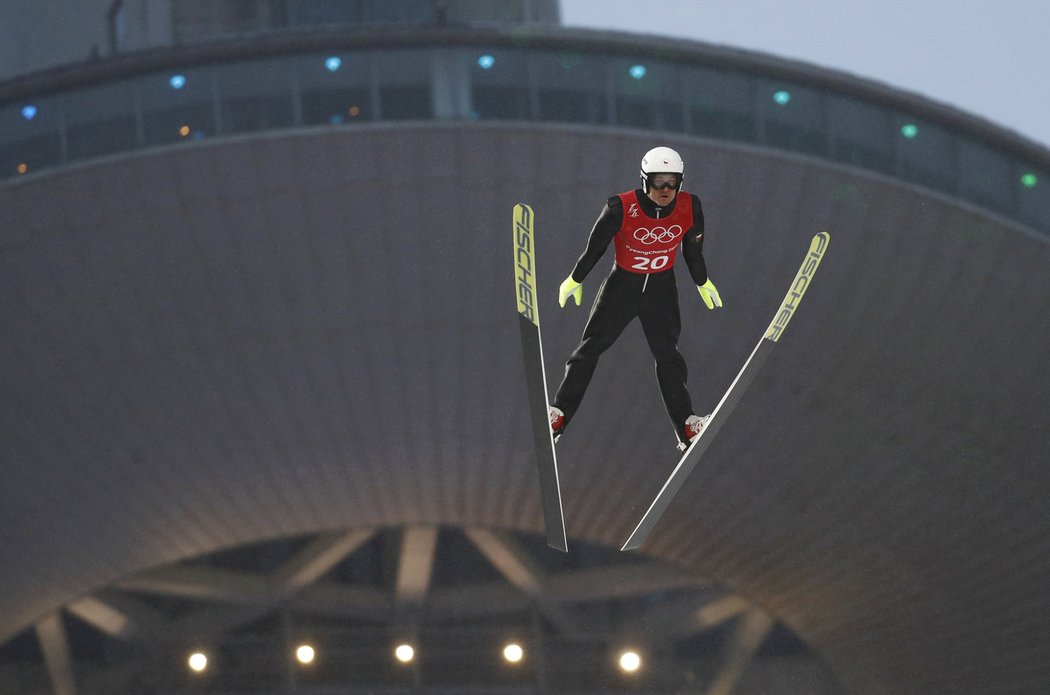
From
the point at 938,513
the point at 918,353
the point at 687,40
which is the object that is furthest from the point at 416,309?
the point at 938,513

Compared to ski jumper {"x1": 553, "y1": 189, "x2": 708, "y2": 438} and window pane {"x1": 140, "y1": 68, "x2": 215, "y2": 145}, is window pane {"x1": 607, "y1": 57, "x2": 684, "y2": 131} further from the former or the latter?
ski jumper {"x1": 553, "y1": 189, "x2": 708, "y2": 438}

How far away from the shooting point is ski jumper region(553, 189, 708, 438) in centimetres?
1196

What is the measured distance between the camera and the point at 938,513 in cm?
3222

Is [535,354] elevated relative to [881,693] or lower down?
lower down

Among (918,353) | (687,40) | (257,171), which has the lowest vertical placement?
(918,353)

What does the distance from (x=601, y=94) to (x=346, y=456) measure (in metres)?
7.80

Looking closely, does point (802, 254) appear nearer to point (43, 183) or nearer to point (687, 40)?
point (687, 40)

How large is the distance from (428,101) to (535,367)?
1581 centimetres

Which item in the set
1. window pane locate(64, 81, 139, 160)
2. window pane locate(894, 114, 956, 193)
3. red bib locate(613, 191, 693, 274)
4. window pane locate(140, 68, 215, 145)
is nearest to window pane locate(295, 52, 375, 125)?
window pane locate(140, 68, 215, 145)

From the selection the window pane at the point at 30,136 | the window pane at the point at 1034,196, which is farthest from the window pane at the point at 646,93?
the window pane at the point at 30,136

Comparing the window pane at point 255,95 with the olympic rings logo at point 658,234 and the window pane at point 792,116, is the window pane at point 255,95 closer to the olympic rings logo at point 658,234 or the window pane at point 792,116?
the window pane at point 792,116

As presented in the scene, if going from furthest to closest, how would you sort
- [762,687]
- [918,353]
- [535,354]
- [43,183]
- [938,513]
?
[762,687] → [938,513] → [918,353] → [43,183] → [535,354]

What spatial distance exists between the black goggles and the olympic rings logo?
0.67 meters

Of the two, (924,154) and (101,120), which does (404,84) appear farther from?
(924,154)
